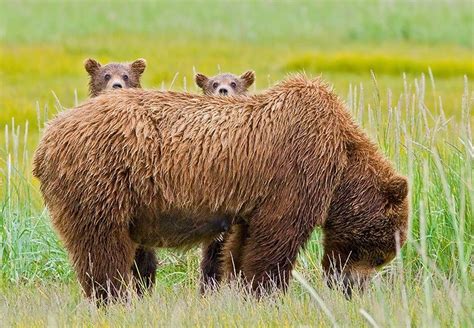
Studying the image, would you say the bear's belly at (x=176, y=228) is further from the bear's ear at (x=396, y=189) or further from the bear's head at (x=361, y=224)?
the bear's ear at (x=396, y=189)

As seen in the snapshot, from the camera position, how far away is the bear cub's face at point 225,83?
9141 millimetres

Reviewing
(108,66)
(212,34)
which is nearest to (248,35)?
(212,34)

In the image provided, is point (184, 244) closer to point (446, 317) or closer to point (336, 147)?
point (336, 147)

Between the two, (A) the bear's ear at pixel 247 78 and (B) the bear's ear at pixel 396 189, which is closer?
(B) the bear's ear at pixel 396 189

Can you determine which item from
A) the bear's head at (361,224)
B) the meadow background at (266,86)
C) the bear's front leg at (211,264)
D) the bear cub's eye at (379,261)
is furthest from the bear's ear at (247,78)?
the bear cub's eye at (379,261)

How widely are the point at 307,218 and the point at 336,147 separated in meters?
0.51

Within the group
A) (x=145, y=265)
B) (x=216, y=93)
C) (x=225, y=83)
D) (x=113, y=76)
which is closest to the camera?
(x=145, y=265)

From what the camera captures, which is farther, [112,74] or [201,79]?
[201,79]

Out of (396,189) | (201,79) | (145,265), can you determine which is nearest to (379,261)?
(396,189)

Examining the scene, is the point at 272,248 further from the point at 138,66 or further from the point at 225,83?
the point at 138,66

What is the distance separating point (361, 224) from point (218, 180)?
1054 mm

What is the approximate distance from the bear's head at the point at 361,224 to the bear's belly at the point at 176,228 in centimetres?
76

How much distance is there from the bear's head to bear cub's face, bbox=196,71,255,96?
6.02ft

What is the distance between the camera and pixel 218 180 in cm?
724
